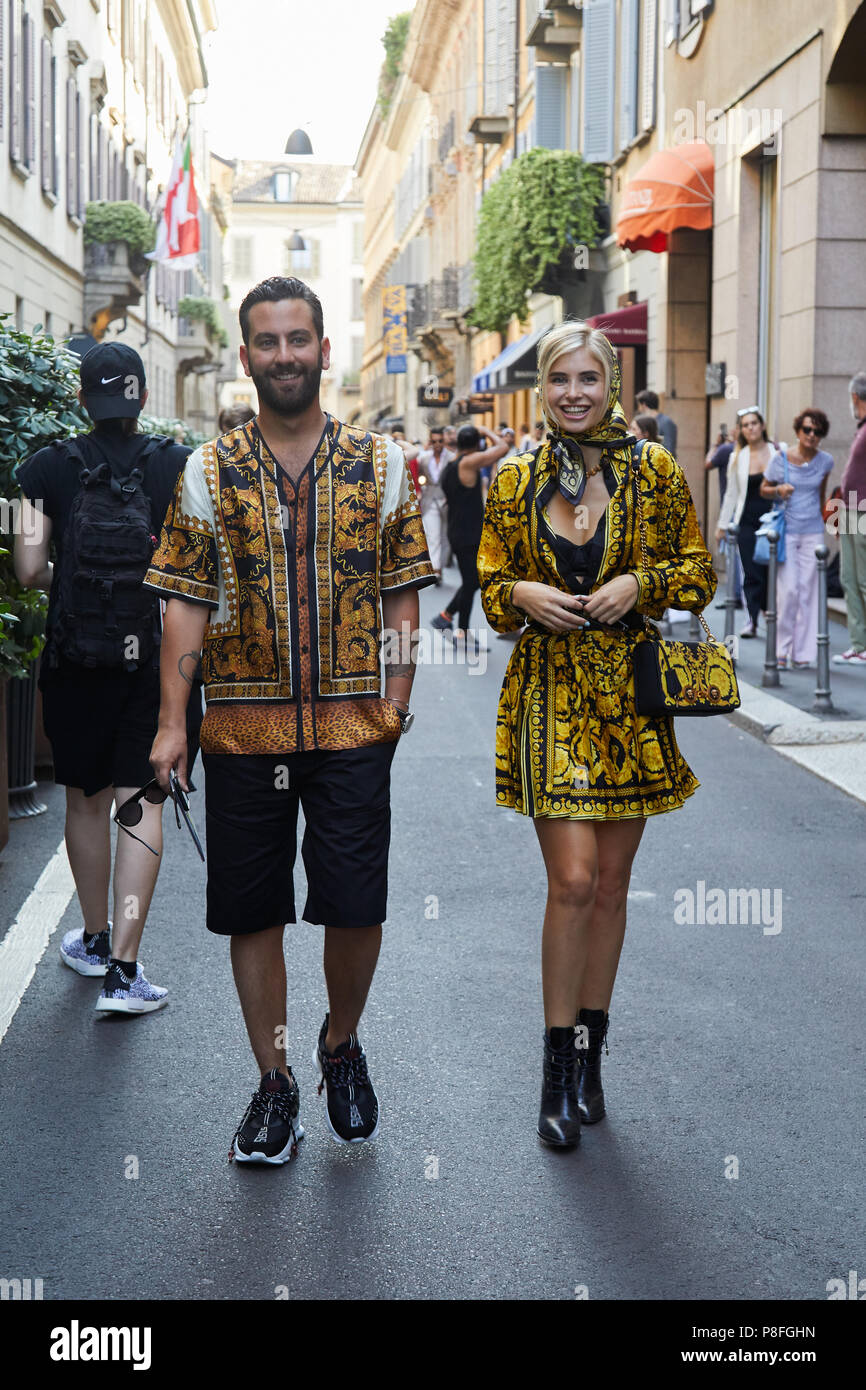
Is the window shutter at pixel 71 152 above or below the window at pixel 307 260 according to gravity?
below

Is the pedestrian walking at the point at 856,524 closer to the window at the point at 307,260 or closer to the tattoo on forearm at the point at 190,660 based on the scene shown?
the tattoo on forearm at the point at 190,660

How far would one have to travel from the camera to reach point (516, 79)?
35.4 m

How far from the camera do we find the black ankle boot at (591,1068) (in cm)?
439

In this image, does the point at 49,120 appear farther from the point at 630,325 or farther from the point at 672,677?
the point at 672,677

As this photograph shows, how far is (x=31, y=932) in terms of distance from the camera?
20.2ft

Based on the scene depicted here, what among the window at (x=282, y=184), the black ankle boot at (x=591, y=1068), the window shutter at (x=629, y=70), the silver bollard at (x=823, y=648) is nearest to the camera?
the black ankle boot at (x=591, y=1068)

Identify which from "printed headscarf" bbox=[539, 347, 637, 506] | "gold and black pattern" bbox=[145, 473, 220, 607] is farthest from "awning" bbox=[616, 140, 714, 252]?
"gold and black pattern" bbox=[145, 473, 220, 607]

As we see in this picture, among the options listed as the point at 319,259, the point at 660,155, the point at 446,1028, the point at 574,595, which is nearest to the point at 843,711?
the point at 446,1028

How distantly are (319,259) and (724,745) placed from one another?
103 metres

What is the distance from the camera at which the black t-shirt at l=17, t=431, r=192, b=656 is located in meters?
5.30

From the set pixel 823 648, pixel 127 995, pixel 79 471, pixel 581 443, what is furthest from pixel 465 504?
pixel 581 443

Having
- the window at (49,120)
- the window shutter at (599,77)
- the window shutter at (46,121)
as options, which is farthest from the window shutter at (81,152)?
the window shutter at (599,77)

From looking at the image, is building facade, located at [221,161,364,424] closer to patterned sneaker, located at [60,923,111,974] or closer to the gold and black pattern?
patterned sneaker, located at [60,923,111,974]

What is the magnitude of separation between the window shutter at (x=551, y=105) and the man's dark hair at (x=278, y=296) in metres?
27.8
